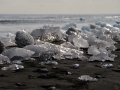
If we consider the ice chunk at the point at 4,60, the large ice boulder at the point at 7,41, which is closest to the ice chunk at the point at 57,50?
the ice chunk at the point at 4,60

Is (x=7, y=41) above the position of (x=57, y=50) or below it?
below

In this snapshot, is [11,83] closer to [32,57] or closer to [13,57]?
[13,57]

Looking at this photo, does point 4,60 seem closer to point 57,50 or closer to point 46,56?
point 46,56

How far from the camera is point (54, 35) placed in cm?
638

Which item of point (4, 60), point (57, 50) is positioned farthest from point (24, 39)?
point (4, 60)

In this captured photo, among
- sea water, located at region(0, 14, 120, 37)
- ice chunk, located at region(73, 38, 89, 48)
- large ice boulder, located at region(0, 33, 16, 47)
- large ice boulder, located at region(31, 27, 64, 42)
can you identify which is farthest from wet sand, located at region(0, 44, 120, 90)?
sea water, located at region(0, 14, 120, 37)

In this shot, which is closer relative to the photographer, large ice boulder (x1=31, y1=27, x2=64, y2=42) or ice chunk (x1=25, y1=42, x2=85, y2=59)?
ice chunk (x1=25, y1=42, x2=85, y2=59)

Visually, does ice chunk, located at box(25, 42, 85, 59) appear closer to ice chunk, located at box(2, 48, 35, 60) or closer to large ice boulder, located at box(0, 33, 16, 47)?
ice chunk, located at box(2, 48, 35, 60)

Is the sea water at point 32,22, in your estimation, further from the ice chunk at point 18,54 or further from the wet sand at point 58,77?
the wet sand at point 58,77

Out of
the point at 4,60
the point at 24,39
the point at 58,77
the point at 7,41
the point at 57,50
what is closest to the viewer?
the point at 58,77

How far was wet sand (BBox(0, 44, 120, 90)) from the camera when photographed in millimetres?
2328

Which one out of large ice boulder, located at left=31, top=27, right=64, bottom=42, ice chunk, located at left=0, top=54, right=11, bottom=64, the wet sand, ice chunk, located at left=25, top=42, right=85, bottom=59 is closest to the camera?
the wet sand

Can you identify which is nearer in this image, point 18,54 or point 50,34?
point 18,54

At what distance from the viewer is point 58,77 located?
8.86ft
